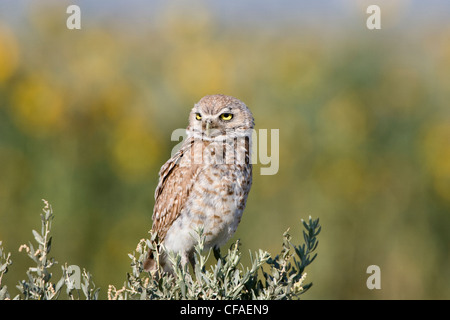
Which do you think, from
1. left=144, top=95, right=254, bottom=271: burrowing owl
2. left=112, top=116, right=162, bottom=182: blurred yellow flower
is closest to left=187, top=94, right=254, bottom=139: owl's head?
left=144, top=95, right=254, bottom=271: burrowing owl

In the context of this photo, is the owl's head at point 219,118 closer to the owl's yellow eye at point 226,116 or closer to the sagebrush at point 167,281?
the owl's yellow eye at point 226,116

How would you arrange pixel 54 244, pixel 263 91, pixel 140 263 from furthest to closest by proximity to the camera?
pixel 263 91 → pixel 54 244 → pixel 140 263

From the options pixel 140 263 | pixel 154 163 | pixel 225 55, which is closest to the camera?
pixel 140 263

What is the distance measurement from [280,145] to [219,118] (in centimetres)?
228

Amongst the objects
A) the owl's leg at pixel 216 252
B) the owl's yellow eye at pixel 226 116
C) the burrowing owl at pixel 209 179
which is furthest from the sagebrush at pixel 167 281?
the owl's yellow eye at pixel 226 116

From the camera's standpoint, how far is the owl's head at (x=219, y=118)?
14.4 ft

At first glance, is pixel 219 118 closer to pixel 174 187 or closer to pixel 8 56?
pixel 174 187

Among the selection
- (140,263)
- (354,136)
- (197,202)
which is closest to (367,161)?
(354,136)

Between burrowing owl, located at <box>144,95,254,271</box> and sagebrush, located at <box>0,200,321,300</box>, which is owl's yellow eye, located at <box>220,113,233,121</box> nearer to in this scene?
burrowing owl, located at <box>144,95,254,271</box>

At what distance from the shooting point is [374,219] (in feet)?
20.3

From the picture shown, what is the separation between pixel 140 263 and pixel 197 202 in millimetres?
1256

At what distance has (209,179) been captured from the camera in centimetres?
433

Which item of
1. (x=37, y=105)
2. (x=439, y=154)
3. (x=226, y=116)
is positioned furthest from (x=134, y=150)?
(x=439, y=154)
